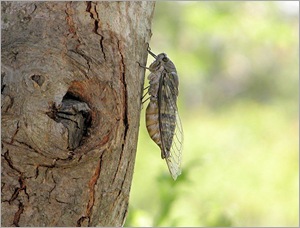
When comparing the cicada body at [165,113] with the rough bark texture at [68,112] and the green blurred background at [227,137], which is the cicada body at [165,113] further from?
the green blurred background at [227,137]

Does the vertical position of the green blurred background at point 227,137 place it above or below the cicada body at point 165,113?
above

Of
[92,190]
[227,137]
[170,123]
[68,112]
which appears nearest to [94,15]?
[68,112]

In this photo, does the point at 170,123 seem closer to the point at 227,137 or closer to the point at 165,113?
the point at 165,113

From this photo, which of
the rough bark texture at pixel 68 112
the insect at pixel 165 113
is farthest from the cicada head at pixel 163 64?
the rough bark texture at pixel 68 112

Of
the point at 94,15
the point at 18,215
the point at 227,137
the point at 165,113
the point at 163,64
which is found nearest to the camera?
the point at 18,215

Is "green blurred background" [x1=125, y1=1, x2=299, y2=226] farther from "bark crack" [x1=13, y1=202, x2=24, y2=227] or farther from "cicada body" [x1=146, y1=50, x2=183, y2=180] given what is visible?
"bark crack" [x1=13, y1=202, x2=24, y2=227]

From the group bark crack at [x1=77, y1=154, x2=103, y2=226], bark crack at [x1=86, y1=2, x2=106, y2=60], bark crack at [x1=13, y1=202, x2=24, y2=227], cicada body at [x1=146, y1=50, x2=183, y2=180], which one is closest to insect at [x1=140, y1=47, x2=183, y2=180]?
cicada body at [x1=146, y1=50, x2=183, y2=180]
